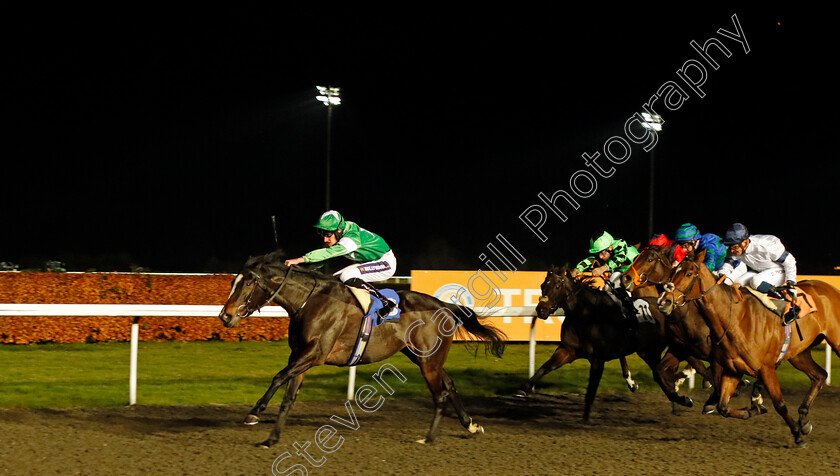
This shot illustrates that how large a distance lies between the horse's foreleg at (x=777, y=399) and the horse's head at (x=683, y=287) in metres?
0.68

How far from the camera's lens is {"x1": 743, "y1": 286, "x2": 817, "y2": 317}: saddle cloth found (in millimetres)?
5383

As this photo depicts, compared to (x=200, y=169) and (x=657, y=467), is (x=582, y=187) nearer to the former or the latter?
(x=200, y=169)

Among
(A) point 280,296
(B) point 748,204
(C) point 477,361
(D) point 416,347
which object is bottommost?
(C) point 477,361

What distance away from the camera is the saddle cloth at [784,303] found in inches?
212

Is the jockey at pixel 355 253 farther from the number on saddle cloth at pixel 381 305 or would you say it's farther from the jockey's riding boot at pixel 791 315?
the jockey's riding boot at pixel 791 315

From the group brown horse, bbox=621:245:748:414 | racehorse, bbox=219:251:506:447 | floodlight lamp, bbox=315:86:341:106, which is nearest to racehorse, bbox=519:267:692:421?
brown horse, bbox=621:245:748:414

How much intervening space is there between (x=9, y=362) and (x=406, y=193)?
3012 cm

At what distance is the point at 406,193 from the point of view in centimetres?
3784

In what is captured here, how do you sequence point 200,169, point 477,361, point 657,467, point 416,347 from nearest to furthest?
point 657,467
point 416,347
point 477,361
point 200,169

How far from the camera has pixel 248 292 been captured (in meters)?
5.04

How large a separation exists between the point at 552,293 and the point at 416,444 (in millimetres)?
2208

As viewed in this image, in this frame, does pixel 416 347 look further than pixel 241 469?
Yes

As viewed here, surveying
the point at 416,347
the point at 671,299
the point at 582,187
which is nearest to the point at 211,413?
the point at 416,347

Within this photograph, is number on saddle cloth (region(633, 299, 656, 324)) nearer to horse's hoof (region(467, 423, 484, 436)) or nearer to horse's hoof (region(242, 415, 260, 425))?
horse's hoof (region(467, 423, 484, 436))
